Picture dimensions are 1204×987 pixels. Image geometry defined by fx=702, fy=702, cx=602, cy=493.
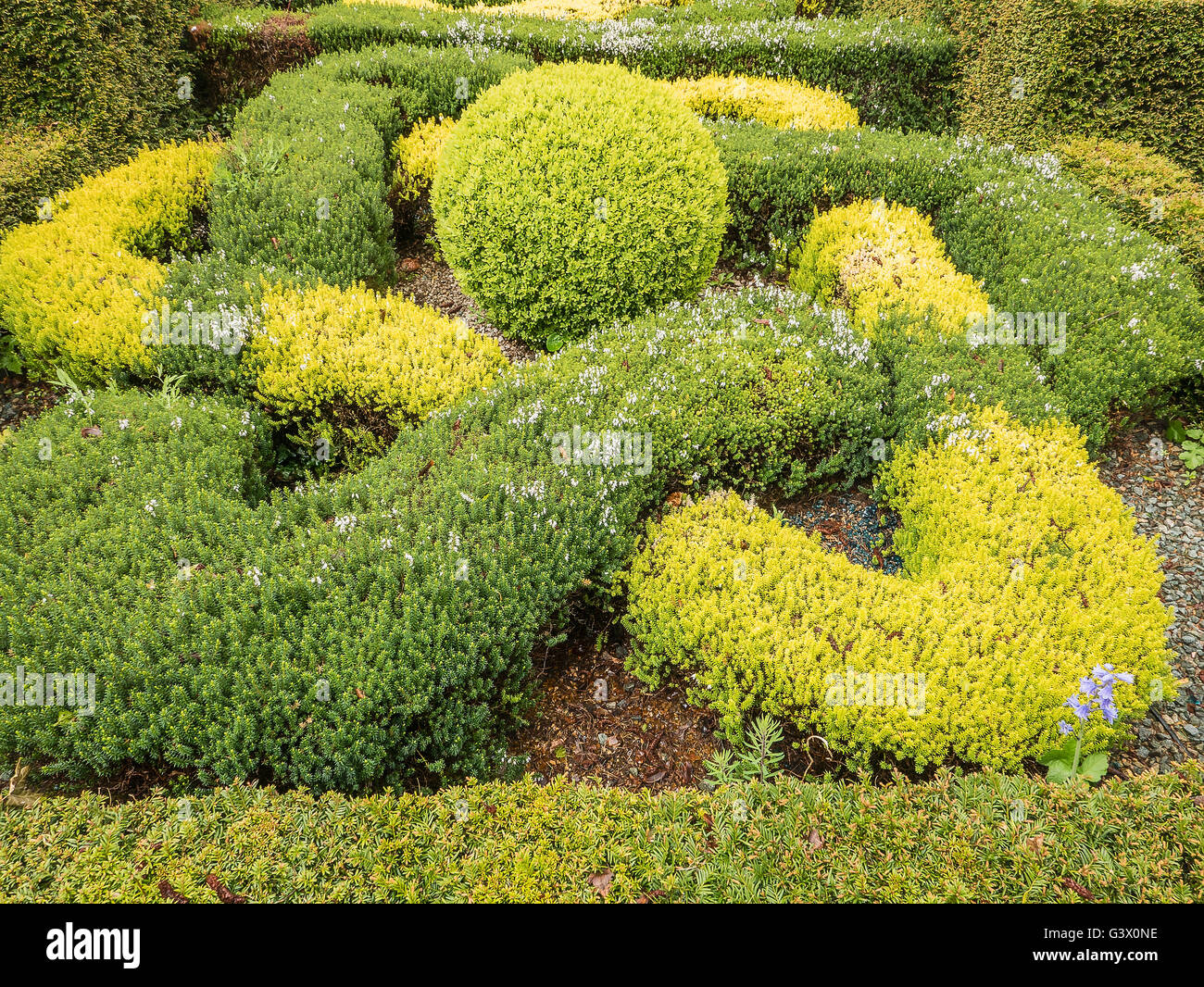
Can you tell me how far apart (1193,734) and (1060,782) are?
1.38m

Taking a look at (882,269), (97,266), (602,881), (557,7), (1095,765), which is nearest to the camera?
(602,881)

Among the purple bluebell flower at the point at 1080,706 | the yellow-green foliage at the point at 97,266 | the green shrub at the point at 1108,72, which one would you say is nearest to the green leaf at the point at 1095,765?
the purple bluebell flower at the point at 1080,706

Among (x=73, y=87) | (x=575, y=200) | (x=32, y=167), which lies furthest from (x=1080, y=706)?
(x=73, y=87)

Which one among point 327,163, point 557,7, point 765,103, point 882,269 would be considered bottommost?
point 882,269

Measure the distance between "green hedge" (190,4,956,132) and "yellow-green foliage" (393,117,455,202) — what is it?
2.59 metres

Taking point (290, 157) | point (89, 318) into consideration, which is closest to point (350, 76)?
point (290, 157)

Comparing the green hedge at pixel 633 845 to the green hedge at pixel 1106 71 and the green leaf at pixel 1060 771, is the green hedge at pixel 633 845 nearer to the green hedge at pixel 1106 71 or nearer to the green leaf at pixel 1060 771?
the green leaf at pixel 1060 771

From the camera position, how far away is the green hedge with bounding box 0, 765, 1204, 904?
2.96 metres

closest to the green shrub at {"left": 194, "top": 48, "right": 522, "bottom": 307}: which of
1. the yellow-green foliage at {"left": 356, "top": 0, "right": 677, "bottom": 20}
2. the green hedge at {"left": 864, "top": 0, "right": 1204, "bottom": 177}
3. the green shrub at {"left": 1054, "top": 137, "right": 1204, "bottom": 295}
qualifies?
the yellow-green foliage at {"left": 356, "top": 0, "right": 677, "bottom": 20}

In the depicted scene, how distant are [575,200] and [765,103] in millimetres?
5254

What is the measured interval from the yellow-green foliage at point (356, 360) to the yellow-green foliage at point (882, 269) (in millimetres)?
3526

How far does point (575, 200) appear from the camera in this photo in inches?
256

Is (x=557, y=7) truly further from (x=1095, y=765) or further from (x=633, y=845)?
(x=633, y=845)

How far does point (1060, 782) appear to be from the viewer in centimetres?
391
